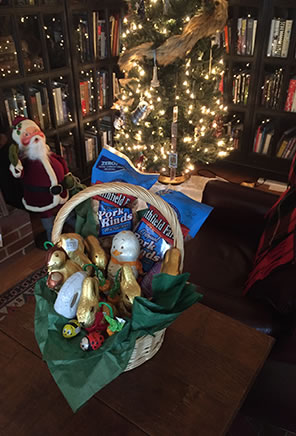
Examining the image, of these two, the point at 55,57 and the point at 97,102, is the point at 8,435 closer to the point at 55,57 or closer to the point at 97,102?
the point at 55,57

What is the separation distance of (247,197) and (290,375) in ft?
2.56

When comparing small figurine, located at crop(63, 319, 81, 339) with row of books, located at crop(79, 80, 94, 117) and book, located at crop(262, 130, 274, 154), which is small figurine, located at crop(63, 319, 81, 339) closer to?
row of books, located at crop(79, 80, 94, 117)

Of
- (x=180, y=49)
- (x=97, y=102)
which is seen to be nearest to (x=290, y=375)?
(x=180, y=49)

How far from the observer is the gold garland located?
1.89 m

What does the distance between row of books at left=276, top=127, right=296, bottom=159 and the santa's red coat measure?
1.67 m

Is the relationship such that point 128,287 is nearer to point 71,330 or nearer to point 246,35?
point 71,330

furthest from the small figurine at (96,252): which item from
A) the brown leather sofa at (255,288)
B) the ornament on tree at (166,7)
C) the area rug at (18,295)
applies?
the ornament on tree at (166,7)

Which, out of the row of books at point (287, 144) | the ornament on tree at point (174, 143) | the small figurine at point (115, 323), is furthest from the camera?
the row of books at point (287, 144)

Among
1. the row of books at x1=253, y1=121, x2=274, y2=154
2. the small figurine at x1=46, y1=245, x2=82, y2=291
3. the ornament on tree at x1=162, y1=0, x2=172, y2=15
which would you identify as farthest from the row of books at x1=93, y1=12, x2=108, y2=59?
the small figurine at x1=46, y1=245, x2=82, y2=291

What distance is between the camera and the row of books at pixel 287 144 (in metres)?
2.63

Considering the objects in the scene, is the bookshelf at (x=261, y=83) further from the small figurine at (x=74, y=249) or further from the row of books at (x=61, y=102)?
the small figurine at (x=74, y=249)

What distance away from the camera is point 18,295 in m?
1.74

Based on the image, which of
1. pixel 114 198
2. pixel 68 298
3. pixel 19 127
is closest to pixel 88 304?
pixel 68 298

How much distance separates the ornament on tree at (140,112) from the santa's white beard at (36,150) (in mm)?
591
